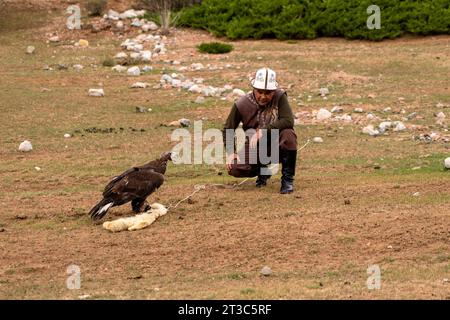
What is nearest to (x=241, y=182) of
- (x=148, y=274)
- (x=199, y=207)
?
(x=199, y=207)

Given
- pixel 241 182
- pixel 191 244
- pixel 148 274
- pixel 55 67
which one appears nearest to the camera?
pixel 148 274

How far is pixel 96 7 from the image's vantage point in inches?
1128

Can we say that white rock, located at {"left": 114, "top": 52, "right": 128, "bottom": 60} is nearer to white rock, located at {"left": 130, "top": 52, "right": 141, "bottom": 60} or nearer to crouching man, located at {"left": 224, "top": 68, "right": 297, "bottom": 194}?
white rock, located at {"left": 130, "top": 52, "right": 141, "bottom": 60}

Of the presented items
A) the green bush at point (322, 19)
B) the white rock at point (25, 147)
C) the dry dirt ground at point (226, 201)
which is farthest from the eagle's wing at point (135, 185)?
the green bush at point (322, 19)

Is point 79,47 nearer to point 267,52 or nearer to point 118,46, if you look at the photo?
point 118,46

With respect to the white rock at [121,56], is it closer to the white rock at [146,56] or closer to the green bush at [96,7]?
the white rock at [146,56]

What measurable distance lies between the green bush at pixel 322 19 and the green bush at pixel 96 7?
329 cm

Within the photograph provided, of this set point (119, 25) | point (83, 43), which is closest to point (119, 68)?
point (83, 43)

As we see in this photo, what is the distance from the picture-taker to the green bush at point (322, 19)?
24656 millimetres

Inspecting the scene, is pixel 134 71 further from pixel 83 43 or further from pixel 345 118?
pixel 345 118

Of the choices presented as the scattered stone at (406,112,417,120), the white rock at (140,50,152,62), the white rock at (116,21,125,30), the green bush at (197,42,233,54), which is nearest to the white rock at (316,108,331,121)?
the scattered stone at (406,112,417,120)

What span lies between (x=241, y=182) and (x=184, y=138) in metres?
3.75

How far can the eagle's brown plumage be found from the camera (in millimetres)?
9750

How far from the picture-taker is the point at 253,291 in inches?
289
